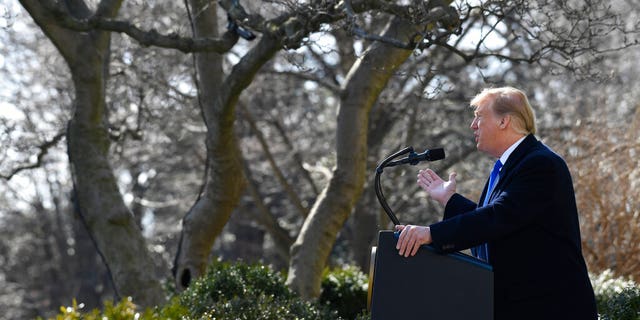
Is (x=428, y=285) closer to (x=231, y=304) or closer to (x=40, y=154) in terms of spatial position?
(x=231, y=304)

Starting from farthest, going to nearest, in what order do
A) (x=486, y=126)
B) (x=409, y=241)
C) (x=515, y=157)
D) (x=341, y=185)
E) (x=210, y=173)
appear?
(x=210, y=173), (x=341, y=185), (x=486, y=126), (x=515, y=157), (x=409, y=241)

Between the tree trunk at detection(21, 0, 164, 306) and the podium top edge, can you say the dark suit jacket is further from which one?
the tree trunk at detection(21, 0, 164, 306)

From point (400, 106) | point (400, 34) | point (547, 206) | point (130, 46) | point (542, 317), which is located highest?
→ point (400, 106)

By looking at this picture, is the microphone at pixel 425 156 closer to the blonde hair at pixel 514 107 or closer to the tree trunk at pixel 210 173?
the blonde hair at pixel 514 107

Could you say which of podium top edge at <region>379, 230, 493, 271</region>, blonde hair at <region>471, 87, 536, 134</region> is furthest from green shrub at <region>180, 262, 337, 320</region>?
blonde hair at <region>471, 87, 536, 134</region>

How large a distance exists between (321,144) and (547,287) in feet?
45.1

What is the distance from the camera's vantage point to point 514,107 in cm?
380

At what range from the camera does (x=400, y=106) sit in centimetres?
1481

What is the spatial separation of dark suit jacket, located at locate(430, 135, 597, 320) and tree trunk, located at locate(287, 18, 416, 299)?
4.59m

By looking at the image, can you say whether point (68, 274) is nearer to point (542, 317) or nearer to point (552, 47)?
point (552, 47)

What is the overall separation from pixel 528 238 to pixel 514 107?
572 mm

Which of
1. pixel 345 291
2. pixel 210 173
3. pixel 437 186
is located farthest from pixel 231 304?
pixel 210 173

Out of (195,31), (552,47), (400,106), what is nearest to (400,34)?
(552,47)

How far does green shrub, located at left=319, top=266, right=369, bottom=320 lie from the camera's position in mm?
8605
